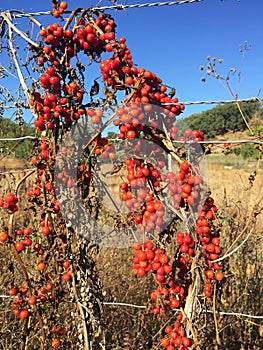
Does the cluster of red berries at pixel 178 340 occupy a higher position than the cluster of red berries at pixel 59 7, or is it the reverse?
the cluster of red berries at pixel 59 7

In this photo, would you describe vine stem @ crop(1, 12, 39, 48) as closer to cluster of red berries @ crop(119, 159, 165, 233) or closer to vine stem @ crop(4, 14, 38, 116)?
vine stem @ crop(4, 14, 38, 116)

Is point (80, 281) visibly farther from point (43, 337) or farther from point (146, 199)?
point (146, 199)

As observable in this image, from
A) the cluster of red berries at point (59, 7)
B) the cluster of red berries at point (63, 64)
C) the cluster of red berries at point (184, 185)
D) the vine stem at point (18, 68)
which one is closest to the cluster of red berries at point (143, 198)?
the cluster of red berries at point (184, 185)

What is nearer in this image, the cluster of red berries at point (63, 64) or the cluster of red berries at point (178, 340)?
the cluster of red berries at point (178, 340)

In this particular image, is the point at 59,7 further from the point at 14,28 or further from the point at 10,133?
the point at 10,133

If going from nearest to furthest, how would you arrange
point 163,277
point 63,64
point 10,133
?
point 163,277, point 63,64, point 10,133

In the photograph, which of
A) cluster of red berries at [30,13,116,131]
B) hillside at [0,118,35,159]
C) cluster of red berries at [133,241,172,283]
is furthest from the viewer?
hillside at [0,118,35,159]

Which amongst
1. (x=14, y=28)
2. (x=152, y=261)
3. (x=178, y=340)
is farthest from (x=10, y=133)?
(x=178, y=340)

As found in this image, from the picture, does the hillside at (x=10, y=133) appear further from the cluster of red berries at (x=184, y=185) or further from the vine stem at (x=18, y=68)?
the cluster of red berries at (x=184, y=185)

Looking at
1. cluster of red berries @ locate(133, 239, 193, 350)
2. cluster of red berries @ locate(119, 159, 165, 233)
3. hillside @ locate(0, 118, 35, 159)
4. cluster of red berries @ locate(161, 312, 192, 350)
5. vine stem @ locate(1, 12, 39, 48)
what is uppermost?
vine stem @ locate(1, 12, 39, 48)

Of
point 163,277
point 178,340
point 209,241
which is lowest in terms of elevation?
point 178,340

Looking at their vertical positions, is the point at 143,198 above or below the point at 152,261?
above

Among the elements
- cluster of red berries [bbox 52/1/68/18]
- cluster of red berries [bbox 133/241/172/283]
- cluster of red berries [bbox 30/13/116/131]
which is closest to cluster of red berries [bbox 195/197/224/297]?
cluster of red berries [bbox 133/241/172/283]

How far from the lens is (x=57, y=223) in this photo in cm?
158
